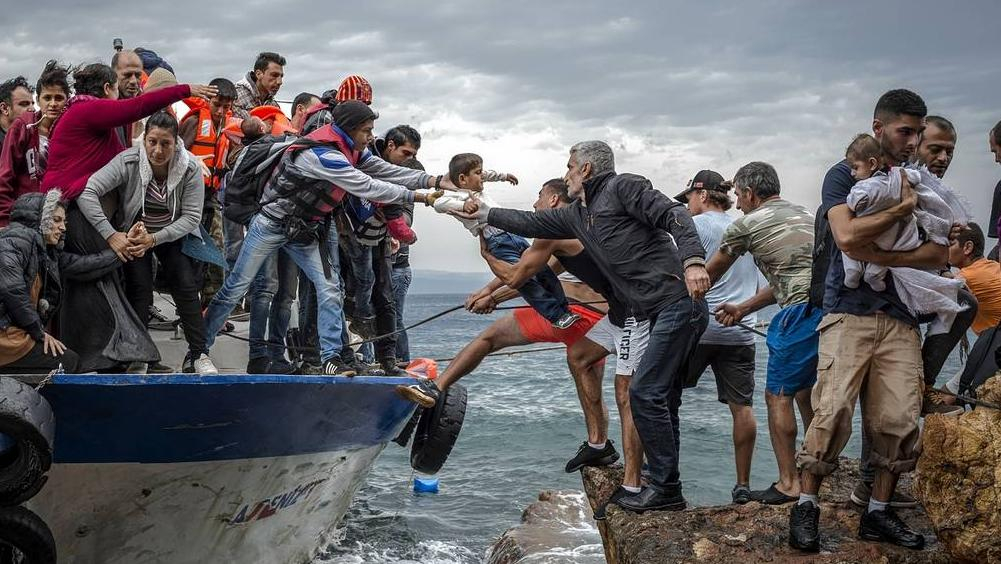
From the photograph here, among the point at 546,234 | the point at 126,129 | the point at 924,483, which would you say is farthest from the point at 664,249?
the point at 126,129

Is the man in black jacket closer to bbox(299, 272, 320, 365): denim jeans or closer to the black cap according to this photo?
the black cap

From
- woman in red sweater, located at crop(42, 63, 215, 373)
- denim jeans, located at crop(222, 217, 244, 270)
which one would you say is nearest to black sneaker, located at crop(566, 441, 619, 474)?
woman in red sweater, located at crop(42, 63, 215, 373)

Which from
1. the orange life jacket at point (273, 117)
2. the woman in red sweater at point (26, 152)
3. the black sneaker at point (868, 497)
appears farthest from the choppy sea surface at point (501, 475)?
the woman in red sweater at point (26, 152)

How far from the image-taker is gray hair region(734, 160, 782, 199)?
23.6 ft

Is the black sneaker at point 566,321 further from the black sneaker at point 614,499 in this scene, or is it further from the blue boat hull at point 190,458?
the blue boat hull at point 190,458

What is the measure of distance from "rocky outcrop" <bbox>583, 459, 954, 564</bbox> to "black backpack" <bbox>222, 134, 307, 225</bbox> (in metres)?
3.78

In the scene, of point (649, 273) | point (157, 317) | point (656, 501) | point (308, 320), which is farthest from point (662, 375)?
point (157, 317)

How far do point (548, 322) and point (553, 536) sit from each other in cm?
467

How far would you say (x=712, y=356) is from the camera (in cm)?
767

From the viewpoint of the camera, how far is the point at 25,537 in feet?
19.3

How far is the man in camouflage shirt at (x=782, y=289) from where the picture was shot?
22.1ft

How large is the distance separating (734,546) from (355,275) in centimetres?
433

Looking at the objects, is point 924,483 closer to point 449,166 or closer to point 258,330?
point 449,166

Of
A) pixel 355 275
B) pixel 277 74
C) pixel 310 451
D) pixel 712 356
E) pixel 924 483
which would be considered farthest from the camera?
pixel 277 74
